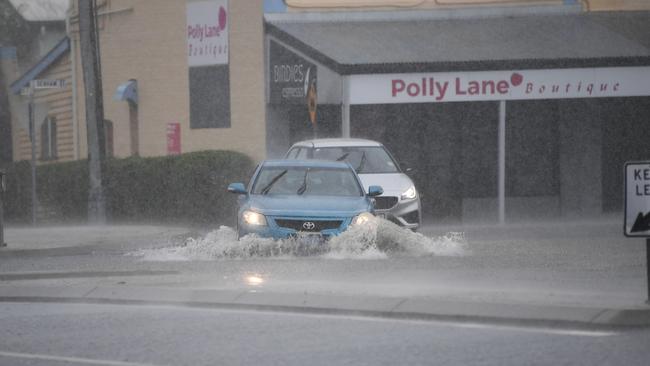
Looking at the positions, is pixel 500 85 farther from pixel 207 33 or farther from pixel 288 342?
pixel 288 342

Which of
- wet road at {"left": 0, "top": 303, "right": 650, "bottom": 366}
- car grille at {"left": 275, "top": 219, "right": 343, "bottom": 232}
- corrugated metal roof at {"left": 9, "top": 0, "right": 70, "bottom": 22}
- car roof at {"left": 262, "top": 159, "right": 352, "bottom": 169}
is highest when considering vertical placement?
corrugated metal roof at {"left": 9, "top": 0, "right": 70, "bottom": 22}

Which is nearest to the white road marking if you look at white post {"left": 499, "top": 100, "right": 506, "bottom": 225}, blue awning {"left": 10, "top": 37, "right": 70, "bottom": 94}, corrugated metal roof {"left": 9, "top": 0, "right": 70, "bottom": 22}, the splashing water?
the splashing water

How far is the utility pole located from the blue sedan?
828 cm

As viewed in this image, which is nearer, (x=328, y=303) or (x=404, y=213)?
(x=328, y=303)

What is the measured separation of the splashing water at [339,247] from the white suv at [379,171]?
248 cm

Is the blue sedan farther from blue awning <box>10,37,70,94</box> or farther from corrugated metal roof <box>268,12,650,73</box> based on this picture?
blue awning <box>10,37,70,94</box>

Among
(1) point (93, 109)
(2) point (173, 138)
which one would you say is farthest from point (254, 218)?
(2) point (173, 138)

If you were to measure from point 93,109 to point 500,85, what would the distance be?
26.5ft

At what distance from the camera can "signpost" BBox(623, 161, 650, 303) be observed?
12.1 metres

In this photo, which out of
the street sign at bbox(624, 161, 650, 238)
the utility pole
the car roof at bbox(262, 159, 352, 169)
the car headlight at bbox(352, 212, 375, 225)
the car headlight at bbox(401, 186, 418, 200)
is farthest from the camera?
the utility pole

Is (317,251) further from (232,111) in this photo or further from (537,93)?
(232,111)

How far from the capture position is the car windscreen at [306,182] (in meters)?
20.8

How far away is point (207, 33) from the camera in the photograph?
34062 millimetres

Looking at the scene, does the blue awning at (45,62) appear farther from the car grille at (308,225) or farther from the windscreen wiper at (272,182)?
the car grille at (308,225)
